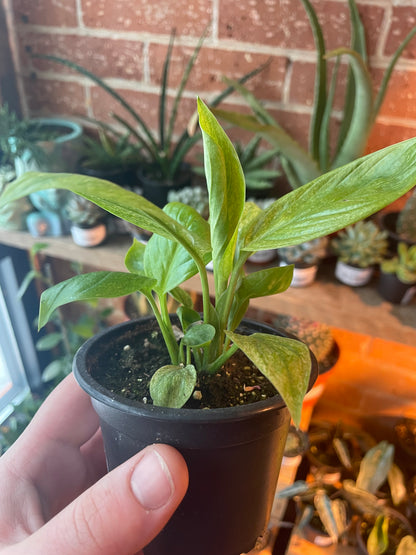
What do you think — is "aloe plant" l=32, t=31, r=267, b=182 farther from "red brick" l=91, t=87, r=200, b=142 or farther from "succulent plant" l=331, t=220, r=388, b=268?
"succulent plant" l=331, t=220, r=388, b=268

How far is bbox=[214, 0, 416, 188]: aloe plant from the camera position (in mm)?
621

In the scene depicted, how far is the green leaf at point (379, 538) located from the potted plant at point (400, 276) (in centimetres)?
42

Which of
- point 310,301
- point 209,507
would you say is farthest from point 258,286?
point 310,301

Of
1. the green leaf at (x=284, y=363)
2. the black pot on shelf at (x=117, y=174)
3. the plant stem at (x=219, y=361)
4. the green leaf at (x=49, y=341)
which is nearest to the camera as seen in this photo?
the green leaf at (x=284, y=363)

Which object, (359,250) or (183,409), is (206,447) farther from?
(359,250)

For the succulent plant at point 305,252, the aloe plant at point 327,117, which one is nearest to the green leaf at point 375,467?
the succulent plant at point 305,252

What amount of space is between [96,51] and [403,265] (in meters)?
0.70

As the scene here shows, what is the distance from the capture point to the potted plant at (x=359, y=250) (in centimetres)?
68

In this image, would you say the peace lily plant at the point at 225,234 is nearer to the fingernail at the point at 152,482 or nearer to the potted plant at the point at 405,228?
the fingernail at the point at 152,482

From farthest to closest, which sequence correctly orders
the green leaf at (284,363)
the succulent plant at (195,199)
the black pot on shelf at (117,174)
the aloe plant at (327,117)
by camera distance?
the black pot on shelf at (117,174) → the succulent plant at (195,199) → the aloe plant at (327,117) → the green leaf at (284,363)

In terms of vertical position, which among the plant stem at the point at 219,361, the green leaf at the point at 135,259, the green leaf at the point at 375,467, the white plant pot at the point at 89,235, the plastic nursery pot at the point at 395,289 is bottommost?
the green leaf at the point at 375,467

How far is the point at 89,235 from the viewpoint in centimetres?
82

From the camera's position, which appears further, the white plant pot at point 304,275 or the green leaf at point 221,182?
the white plant pot at point 304,275

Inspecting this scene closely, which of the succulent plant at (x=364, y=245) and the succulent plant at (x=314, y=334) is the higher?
the succulent plant at (x=364, y=245)
